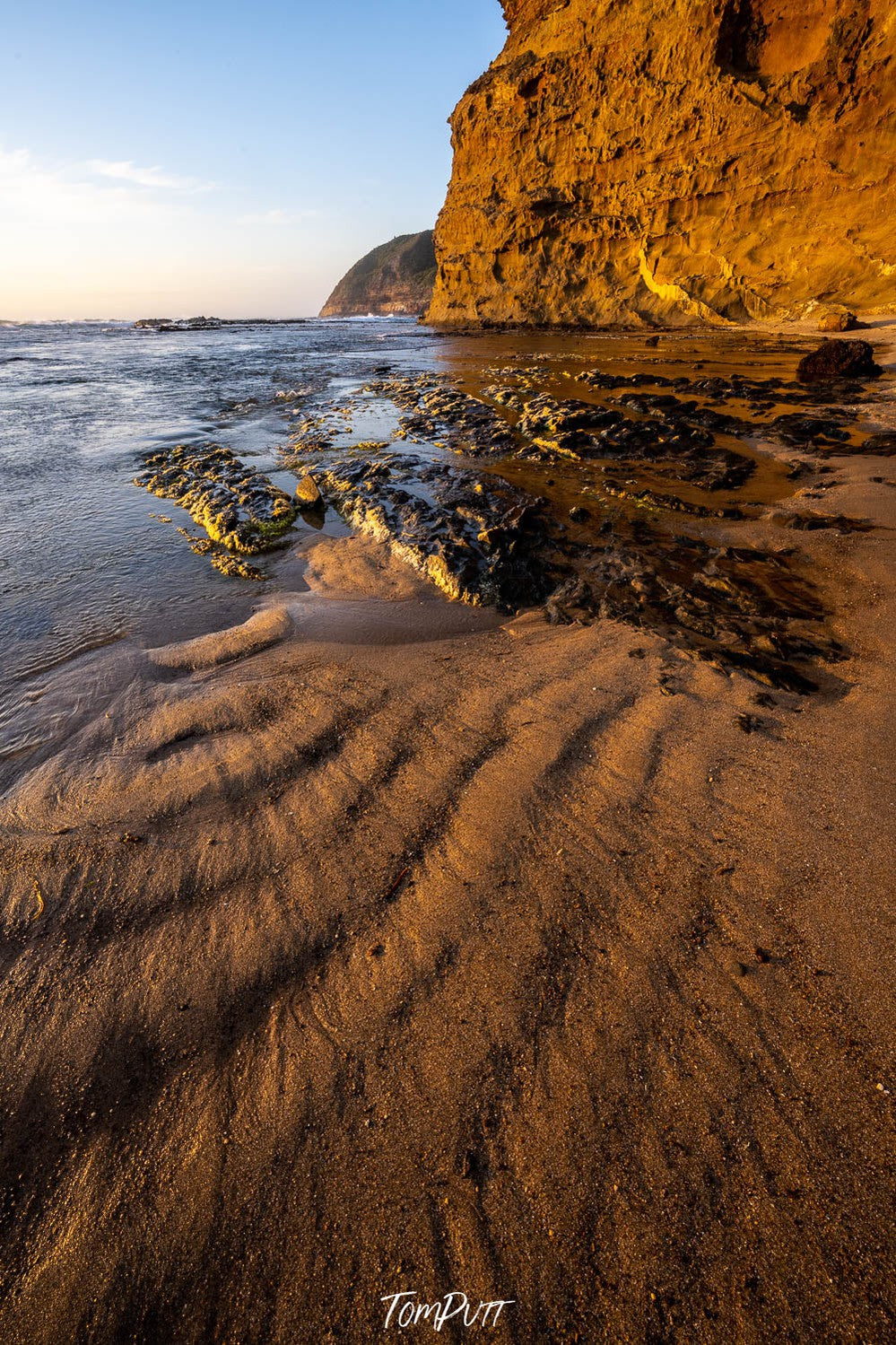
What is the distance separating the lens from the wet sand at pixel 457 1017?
1295 mm

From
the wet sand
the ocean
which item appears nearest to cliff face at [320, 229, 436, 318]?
the ocean

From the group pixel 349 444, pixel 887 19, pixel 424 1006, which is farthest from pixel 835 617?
pixel 887 19

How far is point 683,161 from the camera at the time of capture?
23.2m

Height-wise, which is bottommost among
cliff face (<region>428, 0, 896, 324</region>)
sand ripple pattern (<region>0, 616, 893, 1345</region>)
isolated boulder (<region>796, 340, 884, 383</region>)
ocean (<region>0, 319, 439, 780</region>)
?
sand ripple pattern (<region>0, 616, 893, 1345</region>)

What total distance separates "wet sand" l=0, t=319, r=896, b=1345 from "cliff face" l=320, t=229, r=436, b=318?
4230 inches

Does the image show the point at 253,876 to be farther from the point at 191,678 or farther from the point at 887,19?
the point at 887,19

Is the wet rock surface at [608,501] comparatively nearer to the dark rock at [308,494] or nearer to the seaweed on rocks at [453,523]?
the seaweed on rocks at [453,523]

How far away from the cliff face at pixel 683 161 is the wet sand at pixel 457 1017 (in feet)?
81.0

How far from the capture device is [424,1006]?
69.7 inches

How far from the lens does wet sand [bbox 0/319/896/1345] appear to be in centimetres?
129

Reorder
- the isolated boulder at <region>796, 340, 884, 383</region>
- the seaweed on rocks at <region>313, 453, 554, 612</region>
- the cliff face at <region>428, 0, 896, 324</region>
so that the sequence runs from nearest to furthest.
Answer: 1. the seaweed on rocks at <region>313, 453, 554, 612</region>
2. the isolated boulder at <region>796, 340, 884, 383</region>
3. the cliff face at <region>428, 0, 896, 324</region>

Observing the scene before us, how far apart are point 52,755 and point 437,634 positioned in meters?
2.46

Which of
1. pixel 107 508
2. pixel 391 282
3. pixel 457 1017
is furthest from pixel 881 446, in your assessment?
pixel 391 282

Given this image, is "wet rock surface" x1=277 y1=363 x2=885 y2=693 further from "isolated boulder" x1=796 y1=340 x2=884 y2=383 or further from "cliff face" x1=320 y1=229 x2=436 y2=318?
"cliff face" x1=320 y1=229 x2=436 y2=318
